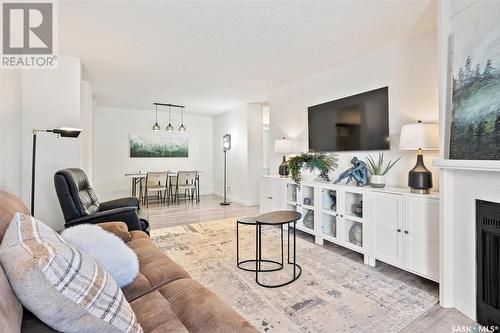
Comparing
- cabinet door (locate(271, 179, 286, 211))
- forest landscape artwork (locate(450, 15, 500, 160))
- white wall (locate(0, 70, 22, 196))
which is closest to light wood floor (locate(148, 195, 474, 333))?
cabinet door (locate(271, 179, 286, 211))

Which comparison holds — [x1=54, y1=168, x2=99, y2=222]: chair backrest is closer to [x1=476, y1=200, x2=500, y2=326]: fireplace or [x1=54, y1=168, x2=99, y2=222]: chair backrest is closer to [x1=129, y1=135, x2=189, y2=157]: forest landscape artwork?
[x1=476, y1=200, x2=500, y2=326]: fireplace

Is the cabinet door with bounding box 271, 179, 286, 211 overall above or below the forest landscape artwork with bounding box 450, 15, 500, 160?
below

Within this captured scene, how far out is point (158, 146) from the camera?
268 inches

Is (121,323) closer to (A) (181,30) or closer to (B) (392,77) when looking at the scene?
(A) (181,30)

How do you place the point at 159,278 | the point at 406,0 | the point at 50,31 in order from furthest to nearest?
the point at 50,31
the point at 406,0
the point at 159,278

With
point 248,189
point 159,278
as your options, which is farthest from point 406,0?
point 248,189

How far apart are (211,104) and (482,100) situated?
16.4 feet

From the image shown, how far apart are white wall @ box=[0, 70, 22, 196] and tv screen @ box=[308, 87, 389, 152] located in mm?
3652

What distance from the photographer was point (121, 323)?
0.78 meters

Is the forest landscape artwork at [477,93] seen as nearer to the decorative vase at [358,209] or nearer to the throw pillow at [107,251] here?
the decorative vase at [358,209]

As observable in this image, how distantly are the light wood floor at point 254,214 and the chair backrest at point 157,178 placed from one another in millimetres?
717

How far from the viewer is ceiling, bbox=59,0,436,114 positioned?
215 cm

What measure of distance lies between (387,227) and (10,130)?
157 inches

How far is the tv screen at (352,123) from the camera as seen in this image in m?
2.90
